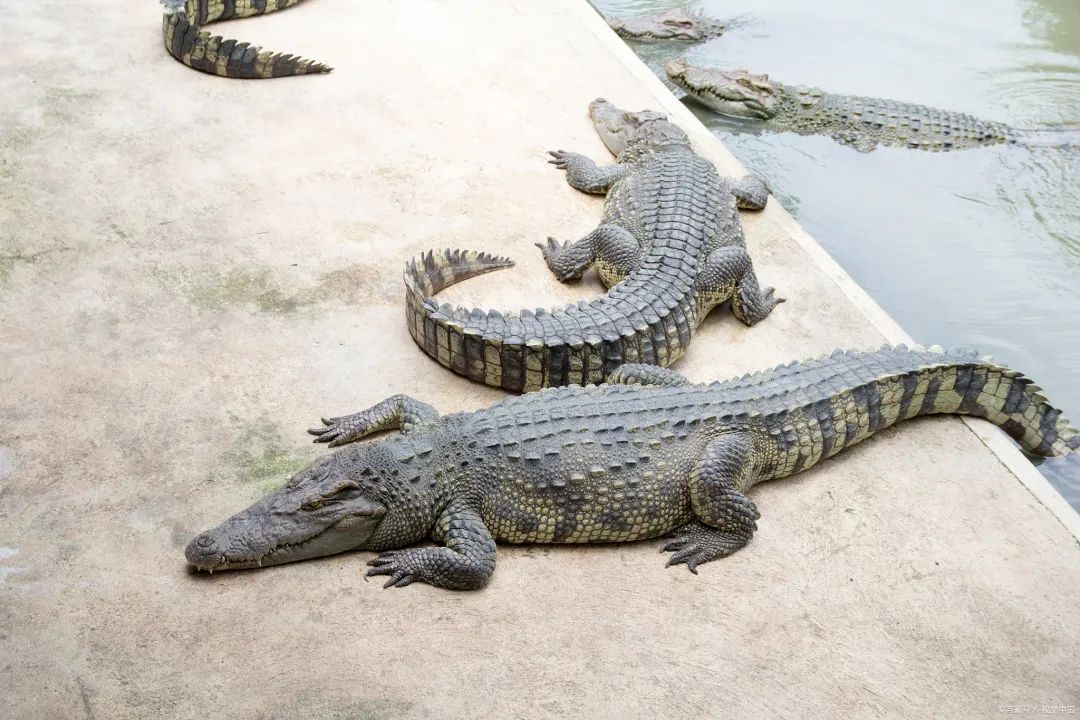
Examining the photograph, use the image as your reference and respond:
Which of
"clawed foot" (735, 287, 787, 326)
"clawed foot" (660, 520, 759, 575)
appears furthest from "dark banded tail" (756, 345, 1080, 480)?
"clawed foot" (735, 287, 787, 326)

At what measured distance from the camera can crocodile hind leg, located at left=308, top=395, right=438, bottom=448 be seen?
410 cm

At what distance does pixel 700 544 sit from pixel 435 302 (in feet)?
5.80

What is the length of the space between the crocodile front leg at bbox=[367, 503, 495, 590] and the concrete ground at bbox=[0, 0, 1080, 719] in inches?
2.9

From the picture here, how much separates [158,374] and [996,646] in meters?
3.88

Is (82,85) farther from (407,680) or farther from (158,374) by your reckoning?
(407,680)

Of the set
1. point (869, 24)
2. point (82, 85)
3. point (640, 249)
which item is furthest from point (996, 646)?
point (869, 24)

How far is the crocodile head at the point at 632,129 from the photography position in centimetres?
641

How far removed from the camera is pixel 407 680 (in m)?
3.15

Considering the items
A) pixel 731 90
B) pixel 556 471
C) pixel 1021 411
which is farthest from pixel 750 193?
pixel 556 471

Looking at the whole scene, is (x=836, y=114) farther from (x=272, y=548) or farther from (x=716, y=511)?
(x=272, y=548)

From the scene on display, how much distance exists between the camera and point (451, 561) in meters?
3.50

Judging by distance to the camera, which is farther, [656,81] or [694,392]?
[656,81]

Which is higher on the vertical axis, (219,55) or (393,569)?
(219,55)

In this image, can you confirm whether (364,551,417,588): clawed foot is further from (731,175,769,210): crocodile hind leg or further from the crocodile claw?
(731,175,769,210): crocodile hind leg
